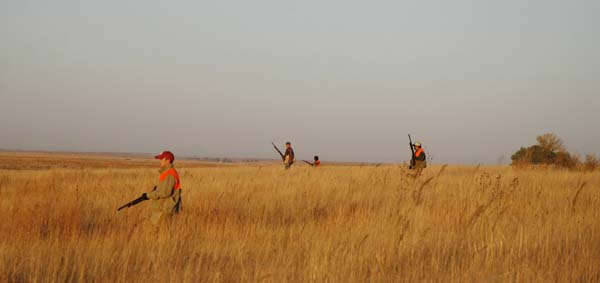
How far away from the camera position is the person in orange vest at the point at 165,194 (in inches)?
283

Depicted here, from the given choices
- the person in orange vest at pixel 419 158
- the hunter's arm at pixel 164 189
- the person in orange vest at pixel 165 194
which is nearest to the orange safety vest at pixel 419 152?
the person in orange vest at pixel 419 158

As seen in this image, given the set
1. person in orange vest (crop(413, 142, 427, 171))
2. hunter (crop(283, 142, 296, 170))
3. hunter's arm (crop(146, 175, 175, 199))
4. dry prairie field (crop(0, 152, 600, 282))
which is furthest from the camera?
hunter (crop(283, 142, 296, 170))

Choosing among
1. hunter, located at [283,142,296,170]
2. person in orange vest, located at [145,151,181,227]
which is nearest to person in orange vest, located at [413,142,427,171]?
hunter, located at [283,142,296,170]

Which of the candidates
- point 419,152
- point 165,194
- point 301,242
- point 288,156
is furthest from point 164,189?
point 288,156

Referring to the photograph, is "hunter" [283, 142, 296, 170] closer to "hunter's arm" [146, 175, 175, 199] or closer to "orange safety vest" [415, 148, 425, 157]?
"orange safety vest" [415, 148, 425, 157]

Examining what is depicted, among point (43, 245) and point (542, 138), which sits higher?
point (542, 138)

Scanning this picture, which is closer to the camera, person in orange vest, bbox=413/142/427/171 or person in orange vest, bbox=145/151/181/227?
person in orange vest, bbox=145/151/181/227

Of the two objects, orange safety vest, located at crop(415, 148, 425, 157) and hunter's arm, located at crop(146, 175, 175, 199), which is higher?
orange safety vest, located at crop(415, 148, 425, 157)

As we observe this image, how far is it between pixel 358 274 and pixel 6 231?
527 cm

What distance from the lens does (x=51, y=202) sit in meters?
9.70

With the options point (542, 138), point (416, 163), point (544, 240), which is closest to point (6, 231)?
point (544, 240)

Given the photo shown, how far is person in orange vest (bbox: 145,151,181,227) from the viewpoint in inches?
283

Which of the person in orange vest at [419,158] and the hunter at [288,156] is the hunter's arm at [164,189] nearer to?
the person in orange vest at [419,158]

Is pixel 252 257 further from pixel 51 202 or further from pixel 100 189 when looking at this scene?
pixel 100 189
